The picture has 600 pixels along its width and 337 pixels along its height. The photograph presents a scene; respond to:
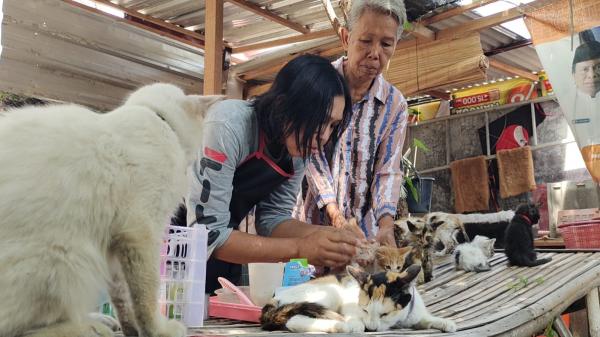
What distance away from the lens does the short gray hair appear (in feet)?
8.16

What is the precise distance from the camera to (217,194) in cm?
180

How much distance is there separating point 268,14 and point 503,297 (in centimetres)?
275

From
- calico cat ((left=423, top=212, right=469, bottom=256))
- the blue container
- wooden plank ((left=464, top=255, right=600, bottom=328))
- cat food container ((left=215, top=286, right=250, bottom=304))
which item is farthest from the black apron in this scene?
the blue container

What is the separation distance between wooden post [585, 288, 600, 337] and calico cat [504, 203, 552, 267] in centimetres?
34

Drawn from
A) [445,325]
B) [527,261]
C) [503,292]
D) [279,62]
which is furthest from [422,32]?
[445,325]

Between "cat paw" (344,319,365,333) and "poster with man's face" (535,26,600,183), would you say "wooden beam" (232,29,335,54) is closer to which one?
"poster with man's face" (535,26,600,183)

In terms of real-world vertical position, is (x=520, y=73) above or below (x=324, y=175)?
above

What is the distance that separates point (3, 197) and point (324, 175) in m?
1.76

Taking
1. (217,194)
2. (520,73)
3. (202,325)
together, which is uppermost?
(520,73)

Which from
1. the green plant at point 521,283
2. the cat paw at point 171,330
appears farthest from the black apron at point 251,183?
the green plant at point 521,283

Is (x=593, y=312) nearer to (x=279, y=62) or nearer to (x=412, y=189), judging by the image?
(x=412, y=189)

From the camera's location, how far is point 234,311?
1.64 meters

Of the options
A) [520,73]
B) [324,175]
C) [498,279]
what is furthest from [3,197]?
[520,73]

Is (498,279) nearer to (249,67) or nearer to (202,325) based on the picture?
(202,325)
